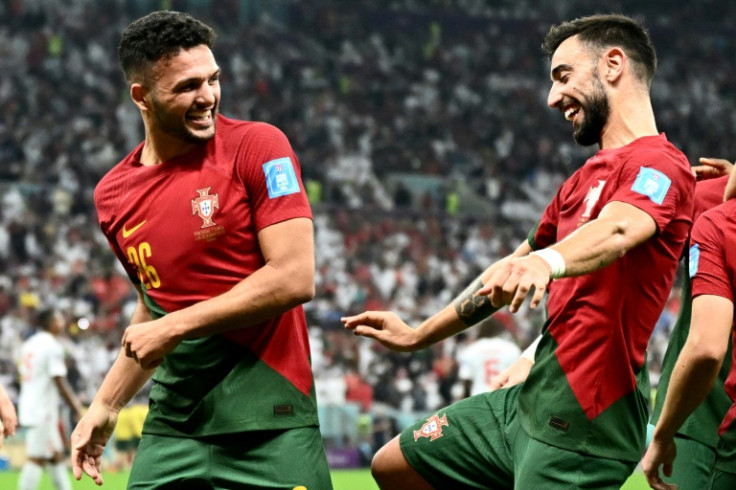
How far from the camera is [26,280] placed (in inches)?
712

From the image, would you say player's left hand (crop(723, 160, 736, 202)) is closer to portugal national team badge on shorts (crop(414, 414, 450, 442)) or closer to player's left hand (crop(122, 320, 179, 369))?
portugal national team badge on shorts (crop(414, 414, 450, 442))

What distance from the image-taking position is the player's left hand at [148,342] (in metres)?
3.47

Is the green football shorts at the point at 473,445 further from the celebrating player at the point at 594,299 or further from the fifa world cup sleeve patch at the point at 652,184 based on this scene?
the fifa world cup sleeve patch at the point at 652,184

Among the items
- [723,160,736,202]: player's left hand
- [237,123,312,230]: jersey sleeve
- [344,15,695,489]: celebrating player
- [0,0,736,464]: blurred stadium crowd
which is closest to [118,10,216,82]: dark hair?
[237,123,312,230]: jersey sleeve

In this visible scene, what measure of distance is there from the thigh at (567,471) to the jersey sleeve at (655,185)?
77cm

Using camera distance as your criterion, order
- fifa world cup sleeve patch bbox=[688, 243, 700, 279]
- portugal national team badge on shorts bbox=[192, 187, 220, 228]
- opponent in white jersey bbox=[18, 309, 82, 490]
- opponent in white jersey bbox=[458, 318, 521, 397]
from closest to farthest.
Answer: portugal national team badge on shorts bbox=[192, 187, 220, 228] → fifa world cup sleeve patch bbox=[688, 243, 700, 279] → opponent in white jersey bbox=[18, 309, 82, 490] → opponent in white jersey bbox=[458, 318, 521, 397]

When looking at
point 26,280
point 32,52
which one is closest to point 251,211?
point 26,280

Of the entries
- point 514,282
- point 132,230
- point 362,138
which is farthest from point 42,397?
point 362,138

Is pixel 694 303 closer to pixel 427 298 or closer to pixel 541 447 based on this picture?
pixel 541 447

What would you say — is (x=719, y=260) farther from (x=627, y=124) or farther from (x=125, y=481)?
(x=125, y=481)

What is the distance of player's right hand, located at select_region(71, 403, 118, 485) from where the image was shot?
→ 157 inches

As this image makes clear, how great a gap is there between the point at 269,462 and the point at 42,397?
7.72 meters

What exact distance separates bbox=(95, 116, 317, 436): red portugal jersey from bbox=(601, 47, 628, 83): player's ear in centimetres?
109

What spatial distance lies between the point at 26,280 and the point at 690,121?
17.7m
